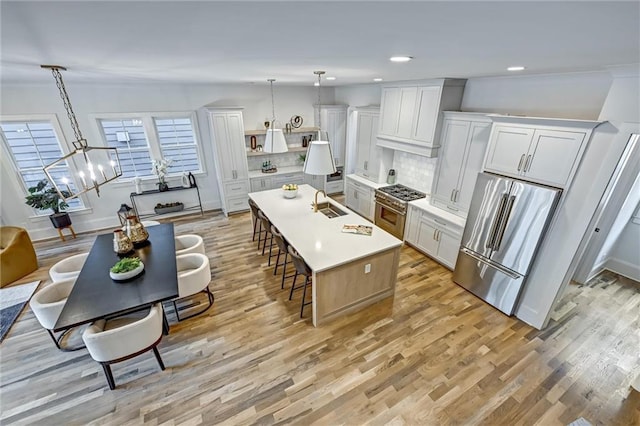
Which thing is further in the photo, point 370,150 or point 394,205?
point 370,150

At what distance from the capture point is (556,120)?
2.56 metres

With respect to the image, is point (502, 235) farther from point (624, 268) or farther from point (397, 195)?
point (624, 268)

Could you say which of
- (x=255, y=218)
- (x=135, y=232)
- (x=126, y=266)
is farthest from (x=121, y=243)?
(x=255, y=218)

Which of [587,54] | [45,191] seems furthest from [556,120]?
[45,191]

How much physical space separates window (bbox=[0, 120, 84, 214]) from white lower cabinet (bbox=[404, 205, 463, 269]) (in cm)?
629

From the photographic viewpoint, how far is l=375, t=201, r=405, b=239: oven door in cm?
467

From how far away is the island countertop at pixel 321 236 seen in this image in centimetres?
293

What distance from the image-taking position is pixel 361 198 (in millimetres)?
5656

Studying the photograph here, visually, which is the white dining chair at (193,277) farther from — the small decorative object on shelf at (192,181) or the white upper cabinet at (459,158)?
the white upper cabinet at (459,158)

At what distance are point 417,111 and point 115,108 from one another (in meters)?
5.35

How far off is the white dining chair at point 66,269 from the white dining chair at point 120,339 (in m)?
0.91

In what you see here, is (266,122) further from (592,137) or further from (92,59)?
(592,137)

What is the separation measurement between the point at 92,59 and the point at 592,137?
410cm

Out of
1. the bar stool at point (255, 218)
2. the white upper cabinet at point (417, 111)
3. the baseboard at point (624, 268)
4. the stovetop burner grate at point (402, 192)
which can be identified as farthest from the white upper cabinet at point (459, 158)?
the bar stool at point (255, 218)
